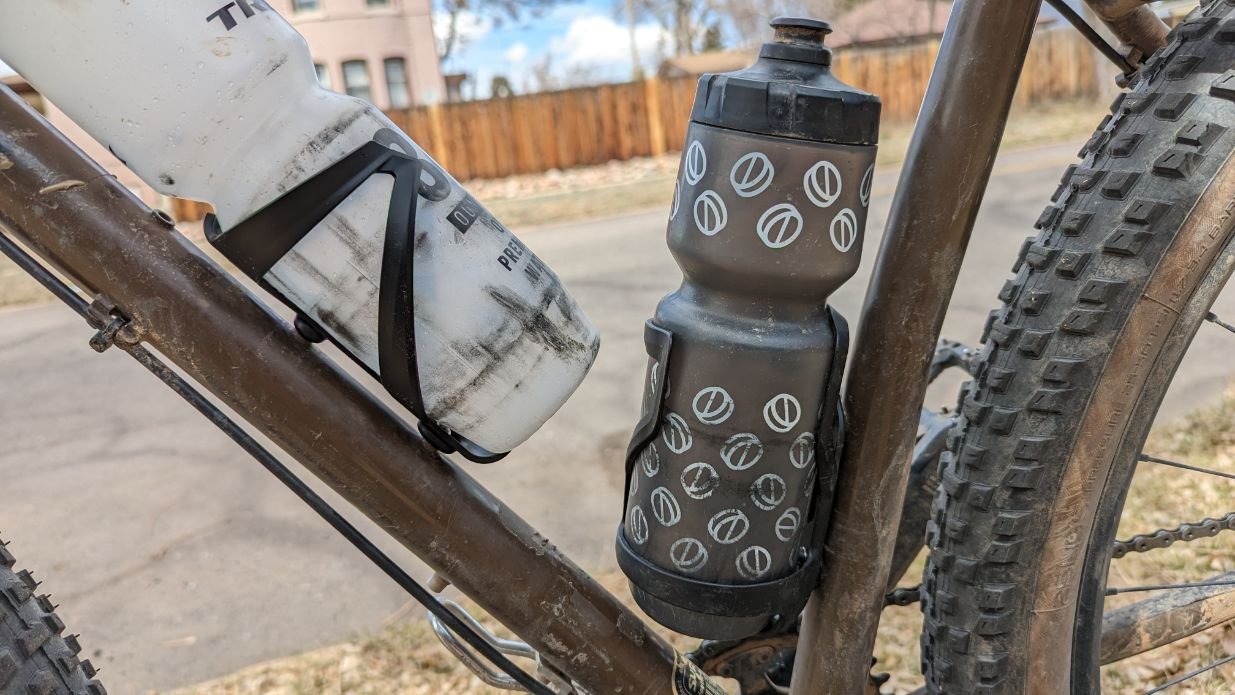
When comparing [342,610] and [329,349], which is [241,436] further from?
[329,349]

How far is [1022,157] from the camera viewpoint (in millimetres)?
8859

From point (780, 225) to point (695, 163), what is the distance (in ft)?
0.35

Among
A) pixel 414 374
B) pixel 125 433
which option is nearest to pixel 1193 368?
pixel 414 374

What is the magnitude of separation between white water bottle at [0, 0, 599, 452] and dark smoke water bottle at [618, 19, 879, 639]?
5.3 inches

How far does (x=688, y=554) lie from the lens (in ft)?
2.94

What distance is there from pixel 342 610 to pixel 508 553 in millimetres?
1576

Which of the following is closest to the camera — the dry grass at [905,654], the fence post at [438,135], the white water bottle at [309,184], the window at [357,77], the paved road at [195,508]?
the white water bottle at [309,184]

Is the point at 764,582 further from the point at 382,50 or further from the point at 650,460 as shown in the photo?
the point at 382,50

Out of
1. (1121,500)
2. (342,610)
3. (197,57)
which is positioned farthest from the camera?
(342,610)

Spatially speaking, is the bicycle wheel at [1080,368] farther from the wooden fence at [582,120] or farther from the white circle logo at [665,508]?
the wooden fence at [582,120]

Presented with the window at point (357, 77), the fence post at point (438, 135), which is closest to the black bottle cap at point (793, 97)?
the fence post at point (438, 135)

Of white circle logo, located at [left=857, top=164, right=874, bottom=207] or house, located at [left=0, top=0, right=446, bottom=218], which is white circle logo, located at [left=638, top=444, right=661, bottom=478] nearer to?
white circle logo, located at [left=857, top=164, right=874, bottom=207]

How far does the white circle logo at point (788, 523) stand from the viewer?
2.90 feet

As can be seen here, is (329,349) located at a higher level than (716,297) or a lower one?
lower
